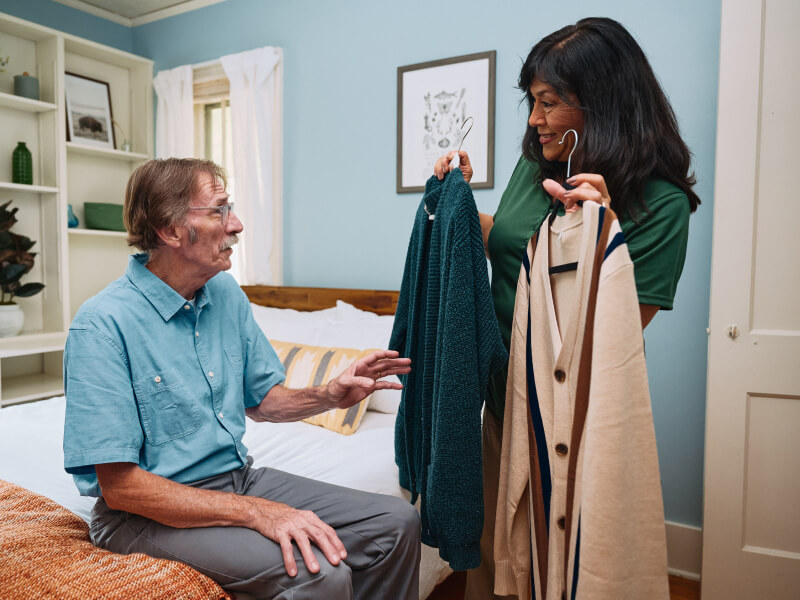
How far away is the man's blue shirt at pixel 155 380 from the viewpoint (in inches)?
44.0

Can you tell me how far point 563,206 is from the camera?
1.17 m

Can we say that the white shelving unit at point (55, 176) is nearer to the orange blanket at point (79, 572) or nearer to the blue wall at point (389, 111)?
the blue wall at point (389, 111)

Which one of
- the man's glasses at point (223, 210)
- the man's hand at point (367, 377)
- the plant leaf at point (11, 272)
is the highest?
the man's glasses at point (223, 210)

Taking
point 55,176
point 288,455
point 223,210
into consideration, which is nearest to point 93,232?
point 55,176

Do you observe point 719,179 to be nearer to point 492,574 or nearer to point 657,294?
point 657,294

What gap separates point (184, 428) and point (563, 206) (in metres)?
0.91

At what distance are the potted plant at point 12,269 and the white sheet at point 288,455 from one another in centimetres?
104

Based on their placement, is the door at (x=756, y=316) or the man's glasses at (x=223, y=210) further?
the door at (x=756, y=316)

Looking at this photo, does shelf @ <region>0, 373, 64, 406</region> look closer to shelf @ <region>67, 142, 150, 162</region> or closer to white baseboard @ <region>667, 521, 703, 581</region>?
shelf @ <region>67, 142, 150, 162</region>

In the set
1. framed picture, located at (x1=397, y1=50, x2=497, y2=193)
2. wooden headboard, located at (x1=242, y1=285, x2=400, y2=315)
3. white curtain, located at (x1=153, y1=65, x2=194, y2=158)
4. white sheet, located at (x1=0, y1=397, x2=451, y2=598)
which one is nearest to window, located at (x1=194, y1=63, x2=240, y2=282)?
white curtain, located at (x1=153, y1=65, x2=194, y2=158)

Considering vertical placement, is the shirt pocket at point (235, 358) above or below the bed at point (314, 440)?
above

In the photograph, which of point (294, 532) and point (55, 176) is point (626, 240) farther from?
point (55, 176)

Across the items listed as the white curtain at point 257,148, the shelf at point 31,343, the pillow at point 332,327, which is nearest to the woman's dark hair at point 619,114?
the pillow at point 332,327

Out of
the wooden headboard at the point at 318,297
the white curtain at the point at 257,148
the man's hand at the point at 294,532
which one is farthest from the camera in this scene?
the white curtain at the point at 257,148
